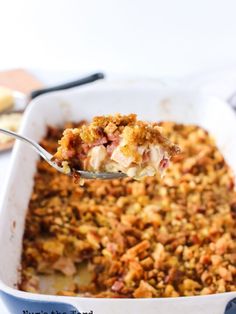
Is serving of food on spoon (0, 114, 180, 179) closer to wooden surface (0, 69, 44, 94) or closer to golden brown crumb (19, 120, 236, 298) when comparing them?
golden brown crumb (19, 120, 236, 298)

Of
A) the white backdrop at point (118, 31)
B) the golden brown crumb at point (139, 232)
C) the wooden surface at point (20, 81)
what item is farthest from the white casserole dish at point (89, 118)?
the white backdrop at point (118, 31)

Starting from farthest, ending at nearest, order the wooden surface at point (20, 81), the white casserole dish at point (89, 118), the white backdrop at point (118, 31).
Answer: the white backdrop at point (118, 31), the wooden surface at point (20, 81), the white casserole dish at point (89, 118)

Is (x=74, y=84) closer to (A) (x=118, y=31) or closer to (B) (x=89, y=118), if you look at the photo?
(B) (x=89, y=118)

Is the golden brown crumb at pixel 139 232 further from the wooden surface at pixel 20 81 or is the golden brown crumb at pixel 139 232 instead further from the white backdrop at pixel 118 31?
the white backdrop at pixel 118 31

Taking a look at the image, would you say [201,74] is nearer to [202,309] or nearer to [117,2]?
[117,2]

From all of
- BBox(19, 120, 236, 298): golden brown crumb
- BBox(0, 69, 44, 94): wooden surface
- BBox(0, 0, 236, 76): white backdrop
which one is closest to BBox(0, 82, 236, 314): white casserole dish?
BBox(19, 120, 236, 298): golden brown crumb

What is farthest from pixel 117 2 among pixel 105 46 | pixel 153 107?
pixel 153 107
